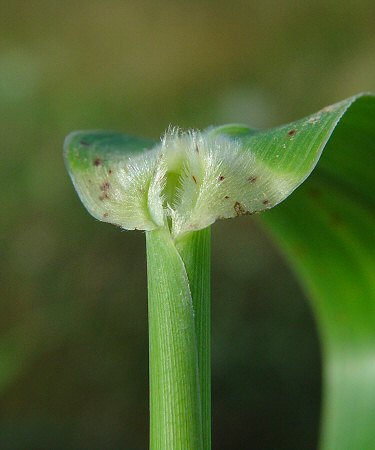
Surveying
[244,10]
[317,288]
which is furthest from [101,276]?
[317,288]

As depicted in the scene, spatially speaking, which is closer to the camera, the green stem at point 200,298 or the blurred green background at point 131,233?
the green stem at point 200,298

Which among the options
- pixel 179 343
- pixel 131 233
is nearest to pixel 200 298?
pixel 179 343

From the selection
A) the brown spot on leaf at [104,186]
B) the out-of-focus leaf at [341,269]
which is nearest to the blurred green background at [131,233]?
the out-of-focus leaf at [341,269]

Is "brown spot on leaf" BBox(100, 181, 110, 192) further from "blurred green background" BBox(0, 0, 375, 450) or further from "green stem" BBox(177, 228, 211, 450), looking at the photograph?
"blurred green background" BBox(0, 0, 375, 450)

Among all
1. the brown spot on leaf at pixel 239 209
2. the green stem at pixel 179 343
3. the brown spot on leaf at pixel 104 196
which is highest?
the brown spot on leaf at pixel 104 196

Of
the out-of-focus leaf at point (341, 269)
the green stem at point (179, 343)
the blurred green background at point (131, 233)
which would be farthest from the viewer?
the blurred green background at point (131, 233)

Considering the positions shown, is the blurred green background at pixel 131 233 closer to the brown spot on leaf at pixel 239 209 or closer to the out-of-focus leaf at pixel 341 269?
the out-of-focus leaf at pixel 341 269

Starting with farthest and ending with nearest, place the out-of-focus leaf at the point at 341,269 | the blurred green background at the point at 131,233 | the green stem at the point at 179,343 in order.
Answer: the blurred green background at the point at 131,233 → the out-of-focus leaf at the point at 341,269 → the green stem at the point at 179,343
